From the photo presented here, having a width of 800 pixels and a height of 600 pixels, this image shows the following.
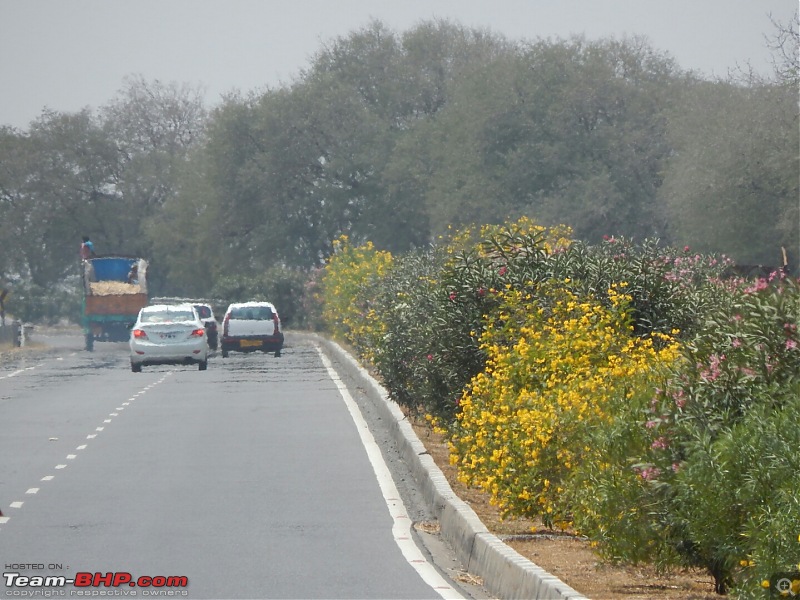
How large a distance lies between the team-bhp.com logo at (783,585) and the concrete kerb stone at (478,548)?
0.94 m

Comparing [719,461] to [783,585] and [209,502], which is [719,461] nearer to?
[783,585]

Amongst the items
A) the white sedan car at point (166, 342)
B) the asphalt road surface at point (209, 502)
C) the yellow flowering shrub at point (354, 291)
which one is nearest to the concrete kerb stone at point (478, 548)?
the asphalt road surface at point (209, 502)

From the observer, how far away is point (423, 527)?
41.5 ft

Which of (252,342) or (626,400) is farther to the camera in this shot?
(252,342)

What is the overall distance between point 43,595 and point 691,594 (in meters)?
3.95

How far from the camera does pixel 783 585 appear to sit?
7.45 metres

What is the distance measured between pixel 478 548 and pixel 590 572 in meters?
0.79

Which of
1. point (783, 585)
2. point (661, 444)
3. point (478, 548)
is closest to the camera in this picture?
point (783, 585)

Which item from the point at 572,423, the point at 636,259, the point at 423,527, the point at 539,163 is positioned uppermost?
the point at 539,163

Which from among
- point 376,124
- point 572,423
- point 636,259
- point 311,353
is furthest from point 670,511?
point 376,124

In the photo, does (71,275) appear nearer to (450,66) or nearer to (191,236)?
(191,236)

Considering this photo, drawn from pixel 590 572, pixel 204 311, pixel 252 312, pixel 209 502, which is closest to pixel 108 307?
pixel 204 311

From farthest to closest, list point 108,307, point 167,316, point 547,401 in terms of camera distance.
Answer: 1. point 108,307
2. point 167,316
3. point 547,401

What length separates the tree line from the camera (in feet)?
165
